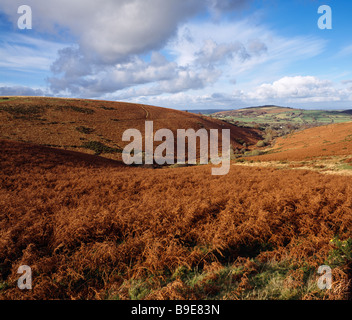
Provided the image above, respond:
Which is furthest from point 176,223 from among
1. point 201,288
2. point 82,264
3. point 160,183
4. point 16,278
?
point 160,183

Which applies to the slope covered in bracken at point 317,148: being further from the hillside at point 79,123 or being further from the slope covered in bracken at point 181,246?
the hillside at point 79,123

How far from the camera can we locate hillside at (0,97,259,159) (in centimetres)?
4112

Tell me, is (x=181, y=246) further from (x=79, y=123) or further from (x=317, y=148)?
(x=79, y=123)

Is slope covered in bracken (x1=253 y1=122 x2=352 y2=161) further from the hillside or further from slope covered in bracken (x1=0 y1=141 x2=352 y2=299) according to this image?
A: the hillside

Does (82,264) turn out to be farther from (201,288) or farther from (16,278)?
(201,288)

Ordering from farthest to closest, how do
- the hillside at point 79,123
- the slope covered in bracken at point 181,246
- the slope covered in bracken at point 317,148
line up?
the hillside at point 79,123
the slope covered in bracken at point 317,148
the slope covered in bracken at point 181,246

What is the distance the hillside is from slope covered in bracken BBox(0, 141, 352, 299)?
35.4 meters

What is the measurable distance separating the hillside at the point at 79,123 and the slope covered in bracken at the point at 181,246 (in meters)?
35.4

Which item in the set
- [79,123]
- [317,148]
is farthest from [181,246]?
[79,123]

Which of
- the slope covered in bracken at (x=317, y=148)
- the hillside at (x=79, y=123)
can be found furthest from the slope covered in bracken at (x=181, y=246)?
the hillside at (x=79, y=123)

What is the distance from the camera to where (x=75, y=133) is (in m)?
47.0

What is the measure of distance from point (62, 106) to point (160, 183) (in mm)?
67730

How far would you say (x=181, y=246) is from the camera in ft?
15.4

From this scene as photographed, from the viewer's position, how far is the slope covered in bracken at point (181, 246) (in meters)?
3.54
